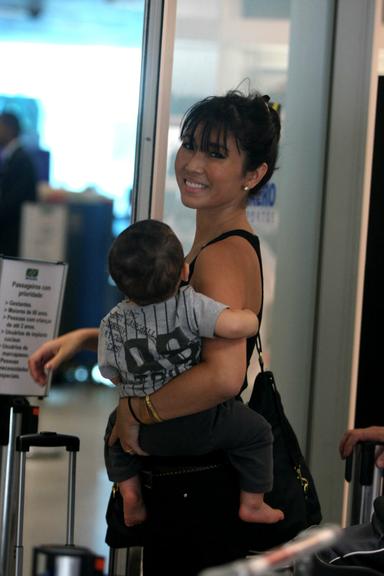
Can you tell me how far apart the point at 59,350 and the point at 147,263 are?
663 mm

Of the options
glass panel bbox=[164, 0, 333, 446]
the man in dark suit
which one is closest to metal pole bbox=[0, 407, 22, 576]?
glass panel bbox=[164, 0, 333, 446]

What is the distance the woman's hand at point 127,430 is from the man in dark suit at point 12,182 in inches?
207

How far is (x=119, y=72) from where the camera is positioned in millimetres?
13883

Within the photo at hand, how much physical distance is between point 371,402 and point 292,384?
0.29m

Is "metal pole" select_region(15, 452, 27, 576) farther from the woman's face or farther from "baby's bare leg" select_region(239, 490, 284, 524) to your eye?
the woman's face

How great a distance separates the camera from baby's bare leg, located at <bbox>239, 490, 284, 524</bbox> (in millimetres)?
2131

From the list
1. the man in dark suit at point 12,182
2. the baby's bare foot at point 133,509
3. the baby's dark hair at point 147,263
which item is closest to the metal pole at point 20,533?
the baby's bare foot at point 133,509

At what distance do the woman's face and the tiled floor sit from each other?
7.16 ft

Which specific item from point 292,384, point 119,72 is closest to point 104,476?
point 292,384

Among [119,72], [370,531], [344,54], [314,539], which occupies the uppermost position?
[119,72]

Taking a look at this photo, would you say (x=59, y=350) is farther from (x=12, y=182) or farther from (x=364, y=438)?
(x=12, y=182)

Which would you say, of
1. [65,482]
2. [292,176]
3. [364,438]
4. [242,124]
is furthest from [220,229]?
[65,482]

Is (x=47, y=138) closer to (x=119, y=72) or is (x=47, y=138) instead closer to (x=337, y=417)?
(x=119, y=72)

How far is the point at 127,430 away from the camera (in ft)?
6.88
